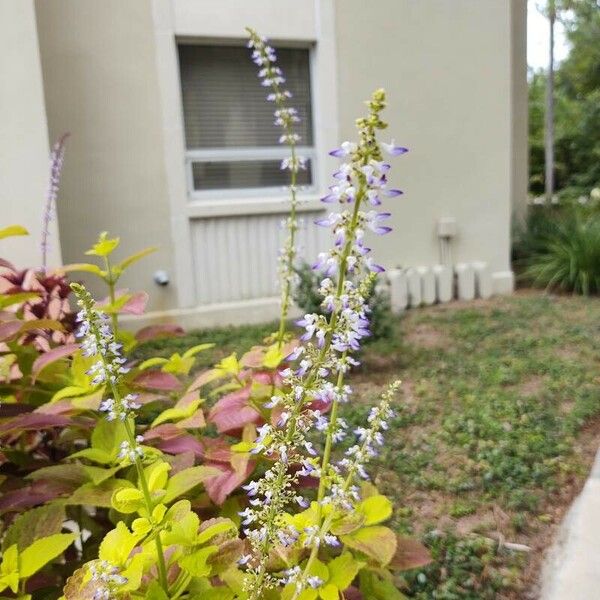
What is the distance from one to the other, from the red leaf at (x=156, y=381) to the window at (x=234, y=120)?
413cm

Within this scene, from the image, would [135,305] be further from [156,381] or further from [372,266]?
[372,266]

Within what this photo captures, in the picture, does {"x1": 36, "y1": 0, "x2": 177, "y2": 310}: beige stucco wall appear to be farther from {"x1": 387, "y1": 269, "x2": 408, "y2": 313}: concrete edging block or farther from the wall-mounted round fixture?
{"x1": 387, "y1": 269, "x2": 408, "y2": 313}: concrete edging block

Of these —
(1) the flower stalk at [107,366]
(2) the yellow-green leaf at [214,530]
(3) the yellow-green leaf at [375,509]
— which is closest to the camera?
(1) the flower stalk at [107,366]

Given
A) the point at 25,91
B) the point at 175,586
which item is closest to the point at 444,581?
the point at 175,586

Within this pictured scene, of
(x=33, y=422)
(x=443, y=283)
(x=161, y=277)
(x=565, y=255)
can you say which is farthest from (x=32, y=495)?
(x=565, y=255)

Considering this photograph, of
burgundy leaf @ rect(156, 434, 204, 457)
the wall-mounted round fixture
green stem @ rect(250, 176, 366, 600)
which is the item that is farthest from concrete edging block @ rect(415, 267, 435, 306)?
green stem @ rect(250, 176, 366, 600)

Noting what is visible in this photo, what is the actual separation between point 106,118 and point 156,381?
4.09 metres

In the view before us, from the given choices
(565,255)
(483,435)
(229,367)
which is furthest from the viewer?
(565,255)

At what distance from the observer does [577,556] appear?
2117mm

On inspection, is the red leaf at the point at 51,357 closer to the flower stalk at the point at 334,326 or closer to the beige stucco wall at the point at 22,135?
the flower stalk at the point at 334,326

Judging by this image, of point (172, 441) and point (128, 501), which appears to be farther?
point (172, 441)

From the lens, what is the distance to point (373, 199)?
982 millimetres

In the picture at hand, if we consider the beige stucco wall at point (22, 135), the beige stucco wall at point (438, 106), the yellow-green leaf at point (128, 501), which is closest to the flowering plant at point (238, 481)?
the yellow-green leaf at point (128, 501)

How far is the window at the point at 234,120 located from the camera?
5.66 meters
